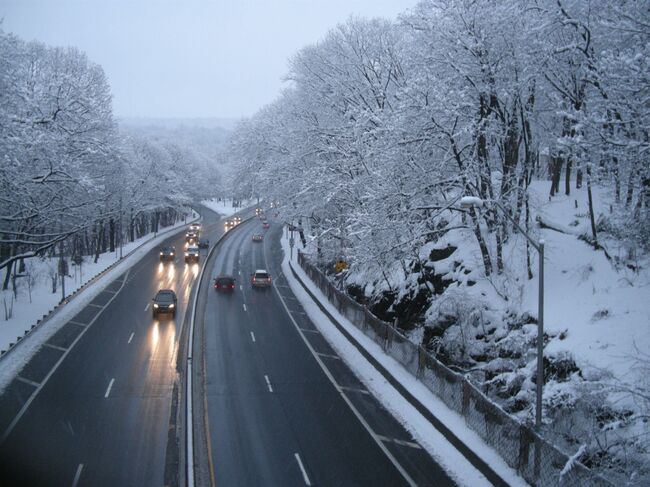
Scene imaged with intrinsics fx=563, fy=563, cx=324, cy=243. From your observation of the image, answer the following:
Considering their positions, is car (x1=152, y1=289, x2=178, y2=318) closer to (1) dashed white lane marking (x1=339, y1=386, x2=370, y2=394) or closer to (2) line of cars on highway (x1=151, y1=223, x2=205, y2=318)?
(2) line of cars on highway (x1=151, y1=223, x2=205, y2=318)

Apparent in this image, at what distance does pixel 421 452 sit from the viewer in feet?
49.8

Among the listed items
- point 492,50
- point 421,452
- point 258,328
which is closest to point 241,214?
point 258,328

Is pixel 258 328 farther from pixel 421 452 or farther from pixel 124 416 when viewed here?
pixel 421 452

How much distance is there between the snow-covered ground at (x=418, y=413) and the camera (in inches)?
545

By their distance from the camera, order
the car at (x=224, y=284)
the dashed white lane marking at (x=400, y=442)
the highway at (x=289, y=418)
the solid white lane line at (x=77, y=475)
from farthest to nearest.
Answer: the car at (x=224, y=284) < the dashed white lane marking at (x=400, y=442) < the highway at (x=289, y=418) < the solid white lane line at (x=77, y=475)

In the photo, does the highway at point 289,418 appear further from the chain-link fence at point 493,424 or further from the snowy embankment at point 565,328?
the snowy embankment at point 565,328

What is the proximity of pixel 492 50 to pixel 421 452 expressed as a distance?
53.7 ft

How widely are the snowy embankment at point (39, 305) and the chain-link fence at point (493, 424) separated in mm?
14395

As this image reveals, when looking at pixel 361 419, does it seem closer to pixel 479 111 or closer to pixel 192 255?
pixel 479 111

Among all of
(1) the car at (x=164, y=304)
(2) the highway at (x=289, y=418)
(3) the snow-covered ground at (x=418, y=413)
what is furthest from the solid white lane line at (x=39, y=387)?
(3) the snow-covered ground at (x=418, y=413)

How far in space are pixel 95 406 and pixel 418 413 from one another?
10.2m

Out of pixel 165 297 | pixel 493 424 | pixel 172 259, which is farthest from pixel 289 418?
pixel 172 259

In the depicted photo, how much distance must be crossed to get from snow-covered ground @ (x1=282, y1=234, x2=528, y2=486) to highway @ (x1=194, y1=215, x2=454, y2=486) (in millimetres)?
344

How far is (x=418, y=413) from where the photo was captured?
1761cm
